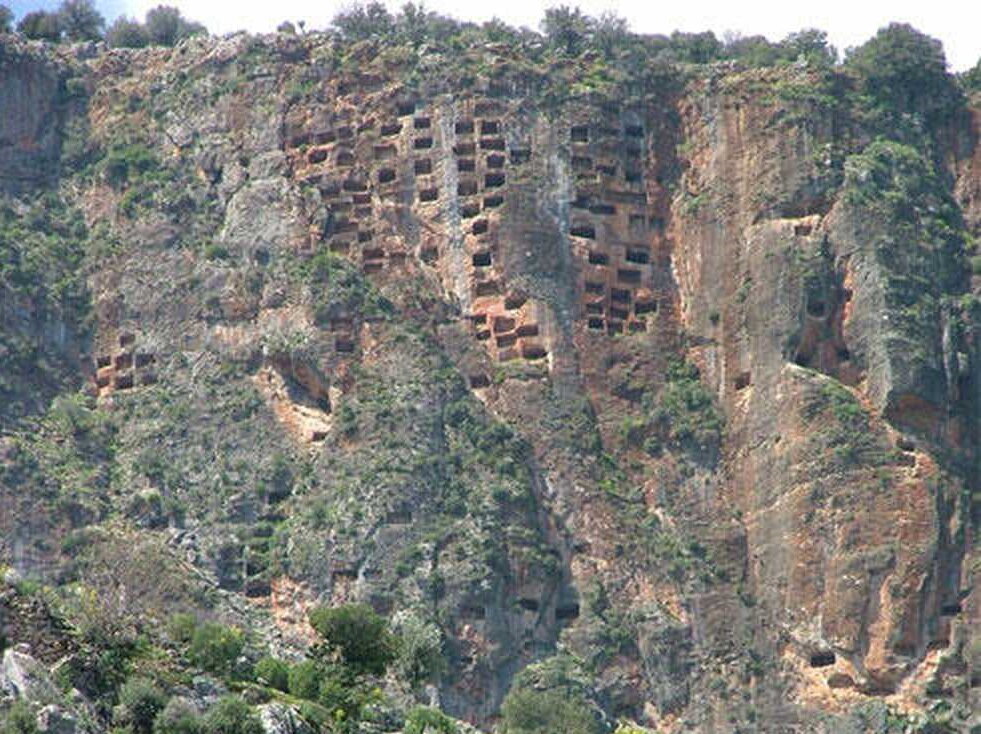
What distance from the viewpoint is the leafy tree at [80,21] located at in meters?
131

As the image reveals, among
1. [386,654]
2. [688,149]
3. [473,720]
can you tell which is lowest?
[473,720]

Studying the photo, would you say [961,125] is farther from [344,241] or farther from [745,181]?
[344,241]

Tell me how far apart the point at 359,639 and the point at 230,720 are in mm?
14905

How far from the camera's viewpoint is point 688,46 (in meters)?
125

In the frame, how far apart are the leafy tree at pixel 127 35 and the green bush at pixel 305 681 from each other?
184 ft

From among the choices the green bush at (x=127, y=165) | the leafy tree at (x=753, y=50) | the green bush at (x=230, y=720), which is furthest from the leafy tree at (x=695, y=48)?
the green bush at (x=230, y=720)

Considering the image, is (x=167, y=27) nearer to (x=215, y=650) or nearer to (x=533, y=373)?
(x=533, y=373)

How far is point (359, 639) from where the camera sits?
80250 millimetres

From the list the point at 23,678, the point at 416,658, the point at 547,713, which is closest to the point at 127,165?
the point at 547,713

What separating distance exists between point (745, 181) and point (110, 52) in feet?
70.6

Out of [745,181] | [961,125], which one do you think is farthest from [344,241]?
[961,125]

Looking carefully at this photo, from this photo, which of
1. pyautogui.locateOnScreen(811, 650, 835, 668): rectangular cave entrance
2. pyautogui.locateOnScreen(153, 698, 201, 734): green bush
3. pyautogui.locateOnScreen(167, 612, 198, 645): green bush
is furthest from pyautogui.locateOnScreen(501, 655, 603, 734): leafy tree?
pyautogui.locateOnScreen(153, 698, 201, 734): green bush

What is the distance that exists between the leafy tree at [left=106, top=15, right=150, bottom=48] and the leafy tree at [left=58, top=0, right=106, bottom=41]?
0.50 metres

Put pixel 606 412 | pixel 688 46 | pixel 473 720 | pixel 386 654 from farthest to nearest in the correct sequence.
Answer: pixel 688 46 → pixel 606 412 → pixel 473 720 → pixel 386 654
